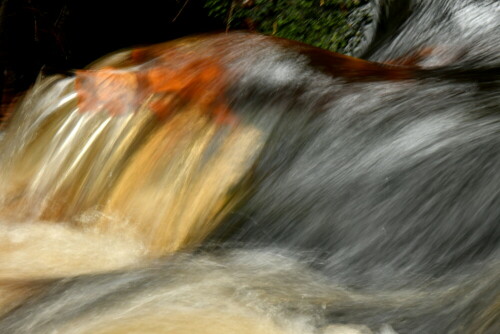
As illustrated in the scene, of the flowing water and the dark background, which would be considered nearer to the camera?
the flowing water

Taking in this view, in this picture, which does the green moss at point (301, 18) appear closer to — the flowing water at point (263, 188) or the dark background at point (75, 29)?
the dark background at point (75, 29)

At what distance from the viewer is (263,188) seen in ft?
11.1

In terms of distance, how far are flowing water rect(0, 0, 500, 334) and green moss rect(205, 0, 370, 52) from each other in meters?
0.48

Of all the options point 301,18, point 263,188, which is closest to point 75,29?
point 301,18

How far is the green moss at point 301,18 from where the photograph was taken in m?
5.55

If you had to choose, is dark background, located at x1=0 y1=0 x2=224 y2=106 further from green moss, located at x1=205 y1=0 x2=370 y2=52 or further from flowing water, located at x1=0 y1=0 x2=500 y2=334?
flowing water, located at x1=0 y1=0 x2=500 y2=334

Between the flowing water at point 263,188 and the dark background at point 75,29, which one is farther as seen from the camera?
the dark background at point 75,29

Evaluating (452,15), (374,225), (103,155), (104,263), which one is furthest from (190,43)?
(374,225)

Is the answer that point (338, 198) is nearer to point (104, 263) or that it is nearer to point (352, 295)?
point (352, 295)

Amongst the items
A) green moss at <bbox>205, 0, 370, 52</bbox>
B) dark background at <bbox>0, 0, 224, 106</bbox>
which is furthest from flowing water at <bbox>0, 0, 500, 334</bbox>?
dark background at <bbox>0, 0, 224, 106</bbox>

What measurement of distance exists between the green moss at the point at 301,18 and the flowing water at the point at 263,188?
18.9 inches

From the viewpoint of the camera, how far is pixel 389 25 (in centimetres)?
523

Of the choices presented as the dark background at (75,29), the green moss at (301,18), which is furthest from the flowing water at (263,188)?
the dark background at (75,29)

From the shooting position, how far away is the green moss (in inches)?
219
